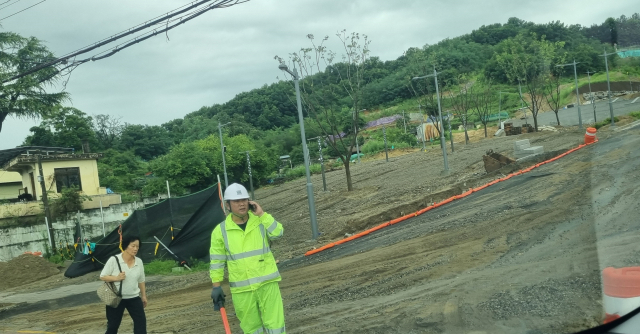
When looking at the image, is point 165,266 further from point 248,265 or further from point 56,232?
point 56,232

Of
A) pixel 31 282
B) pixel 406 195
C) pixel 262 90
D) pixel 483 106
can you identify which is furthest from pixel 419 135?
pixel 31 282

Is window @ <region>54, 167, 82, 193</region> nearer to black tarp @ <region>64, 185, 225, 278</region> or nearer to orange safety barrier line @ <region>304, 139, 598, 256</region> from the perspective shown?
black tarp @ <region>64, 185, 225, 278</region>

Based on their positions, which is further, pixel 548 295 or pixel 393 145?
pixel 393 145

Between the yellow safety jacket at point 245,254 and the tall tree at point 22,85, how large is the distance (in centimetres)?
1708

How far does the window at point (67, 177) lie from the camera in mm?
38781

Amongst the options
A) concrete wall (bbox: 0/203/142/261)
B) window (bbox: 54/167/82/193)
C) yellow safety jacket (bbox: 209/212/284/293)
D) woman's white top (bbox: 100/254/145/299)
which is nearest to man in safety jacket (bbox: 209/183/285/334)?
yellow safety jacket (bbox: 209/212/284/293)

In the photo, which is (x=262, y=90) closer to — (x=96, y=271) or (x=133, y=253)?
(x=96, y=271)

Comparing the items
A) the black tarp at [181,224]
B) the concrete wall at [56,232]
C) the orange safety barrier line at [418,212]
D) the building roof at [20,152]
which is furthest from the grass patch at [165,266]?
the building roof at [20,152]

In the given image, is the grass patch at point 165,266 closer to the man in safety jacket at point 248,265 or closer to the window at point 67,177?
the man in safety jacket at point 248,265

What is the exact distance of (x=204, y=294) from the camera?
12656 mm

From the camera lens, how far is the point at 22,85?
844 inches

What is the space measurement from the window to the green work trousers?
121 feet

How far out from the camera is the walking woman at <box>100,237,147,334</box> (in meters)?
7.25

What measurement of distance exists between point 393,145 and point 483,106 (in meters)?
11.9
